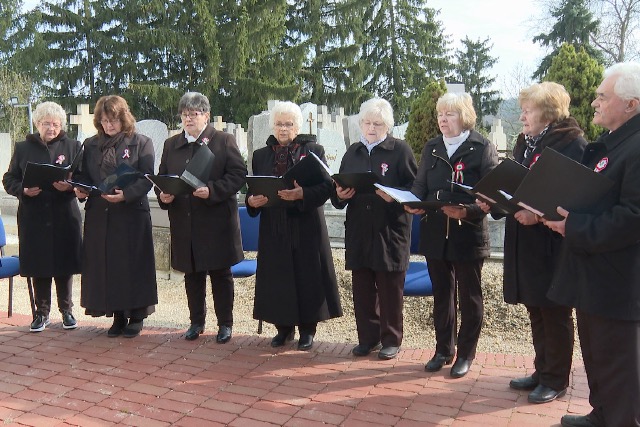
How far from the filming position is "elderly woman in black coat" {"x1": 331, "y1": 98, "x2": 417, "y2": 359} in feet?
14.3

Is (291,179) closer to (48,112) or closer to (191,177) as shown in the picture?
(191,177)

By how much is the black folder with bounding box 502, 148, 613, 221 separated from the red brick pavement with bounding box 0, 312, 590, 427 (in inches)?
47.9

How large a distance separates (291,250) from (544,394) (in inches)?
77.7

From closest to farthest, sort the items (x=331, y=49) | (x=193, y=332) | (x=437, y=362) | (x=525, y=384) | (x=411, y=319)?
(x=525, y=384) → (x=437, y=362) → (x=193, y=332) → (x=411, y=319) → (x=331, y=49)

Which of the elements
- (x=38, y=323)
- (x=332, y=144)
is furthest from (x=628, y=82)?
(x=332, y=144)

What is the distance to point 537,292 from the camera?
3549 millimetres

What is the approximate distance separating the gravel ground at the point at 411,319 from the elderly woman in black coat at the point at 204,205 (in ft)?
2.52

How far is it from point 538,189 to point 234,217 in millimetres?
2613

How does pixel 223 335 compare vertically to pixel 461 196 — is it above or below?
below

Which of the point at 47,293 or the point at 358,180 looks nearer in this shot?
the point at 358,180

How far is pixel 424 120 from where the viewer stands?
36.5 ft

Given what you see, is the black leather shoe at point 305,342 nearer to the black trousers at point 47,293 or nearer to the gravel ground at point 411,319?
the gravel ground at point 411,319

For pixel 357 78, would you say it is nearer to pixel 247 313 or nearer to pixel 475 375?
pixel 247 313

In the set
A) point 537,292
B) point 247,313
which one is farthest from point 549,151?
point 247,313
